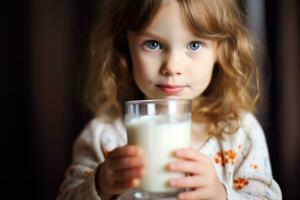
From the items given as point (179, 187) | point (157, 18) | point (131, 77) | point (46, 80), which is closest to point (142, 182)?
point (179, 187)

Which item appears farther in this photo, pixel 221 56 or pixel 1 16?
pixel 1 16

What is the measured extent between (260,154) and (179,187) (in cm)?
40

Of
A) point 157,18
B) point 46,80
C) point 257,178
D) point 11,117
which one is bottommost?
point 257,178

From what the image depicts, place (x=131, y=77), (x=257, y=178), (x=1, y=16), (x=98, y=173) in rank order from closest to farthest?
(x=98, y=173), (x=257, y=178), (x=131, y=77), (x=1, y=16)

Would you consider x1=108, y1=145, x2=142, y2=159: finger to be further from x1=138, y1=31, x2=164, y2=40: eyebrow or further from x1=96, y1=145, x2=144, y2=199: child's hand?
x1=138, y1=31, x2=164, y2=40: eyebrow

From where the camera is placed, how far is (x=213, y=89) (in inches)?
45.6

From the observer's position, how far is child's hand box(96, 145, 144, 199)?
0.76m

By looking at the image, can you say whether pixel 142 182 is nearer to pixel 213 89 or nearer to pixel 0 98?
pixel 213 89

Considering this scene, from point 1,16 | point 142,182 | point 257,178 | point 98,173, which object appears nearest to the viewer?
point 142,182

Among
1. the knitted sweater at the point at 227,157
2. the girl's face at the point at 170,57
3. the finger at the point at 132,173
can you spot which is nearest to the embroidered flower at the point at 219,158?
the knitted sweater at the point at 227,157

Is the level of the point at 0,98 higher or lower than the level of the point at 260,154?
higher

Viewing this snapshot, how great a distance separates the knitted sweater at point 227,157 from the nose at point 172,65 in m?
0.25

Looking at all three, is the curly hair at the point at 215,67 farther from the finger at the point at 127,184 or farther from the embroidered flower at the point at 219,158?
the finger at the point at 127,184

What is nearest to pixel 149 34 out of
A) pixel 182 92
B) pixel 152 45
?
pixel 152 45
